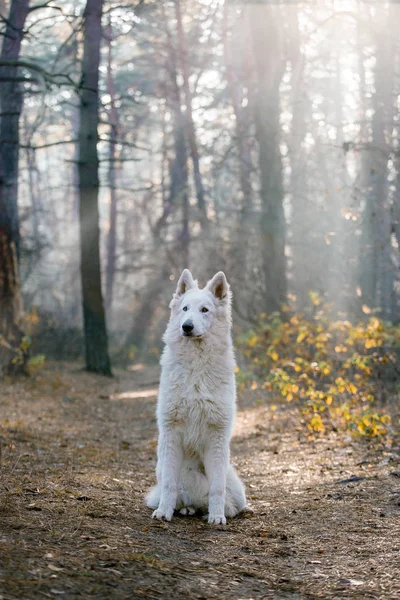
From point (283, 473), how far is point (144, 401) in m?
6.68

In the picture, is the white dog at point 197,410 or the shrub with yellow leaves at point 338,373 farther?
the shrub with yellow leaves at point 338,373

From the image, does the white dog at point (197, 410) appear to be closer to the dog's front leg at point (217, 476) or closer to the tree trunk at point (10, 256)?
the dog's front leg at point (217, 476)

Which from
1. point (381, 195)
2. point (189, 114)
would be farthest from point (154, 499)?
point (189, 114)

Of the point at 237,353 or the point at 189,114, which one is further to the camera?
the point at 189,114

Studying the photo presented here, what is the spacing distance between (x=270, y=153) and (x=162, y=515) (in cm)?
1330

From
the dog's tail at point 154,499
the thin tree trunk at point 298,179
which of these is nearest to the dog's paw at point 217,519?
the dog's tail at point 154,499

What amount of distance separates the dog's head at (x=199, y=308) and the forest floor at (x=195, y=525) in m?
1.62

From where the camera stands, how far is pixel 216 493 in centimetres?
578

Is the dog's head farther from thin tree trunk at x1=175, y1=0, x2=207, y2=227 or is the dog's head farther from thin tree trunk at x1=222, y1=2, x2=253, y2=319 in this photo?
thin tree trunk at x1=175, y1=0, x2=207, y2=227

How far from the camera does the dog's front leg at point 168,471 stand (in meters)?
5.72

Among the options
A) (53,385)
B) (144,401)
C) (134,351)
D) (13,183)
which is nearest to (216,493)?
(144,401)

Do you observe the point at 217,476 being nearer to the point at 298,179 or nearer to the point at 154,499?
the point at 154,499

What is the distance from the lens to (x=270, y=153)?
1758 centimetres

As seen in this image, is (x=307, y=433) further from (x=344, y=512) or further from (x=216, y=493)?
(x=216, y=493)
